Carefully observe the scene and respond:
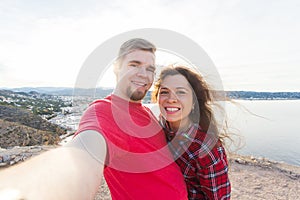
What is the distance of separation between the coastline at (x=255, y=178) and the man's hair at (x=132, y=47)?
306 cm

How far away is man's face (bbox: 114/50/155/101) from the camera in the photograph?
1.58m

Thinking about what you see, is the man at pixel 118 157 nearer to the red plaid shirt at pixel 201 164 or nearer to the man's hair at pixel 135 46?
the man's hair at pixel 135 46

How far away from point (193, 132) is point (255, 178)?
4.77 meters

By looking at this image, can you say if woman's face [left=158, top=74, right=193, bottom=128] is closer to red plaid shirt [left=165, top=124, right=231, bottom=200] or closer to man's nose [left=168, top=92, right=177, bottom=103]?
man's nose [left=168, top=92, right=177, bottom=103]

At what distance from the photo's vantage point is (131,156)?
1191mm

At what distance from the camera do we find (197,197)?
5.67ft

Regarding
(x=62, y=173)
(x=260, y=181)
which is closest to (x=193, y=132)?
(x=62, y=173)

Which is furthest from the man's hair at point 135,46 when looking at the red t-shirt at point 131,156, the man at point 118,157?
the red t-shirt at point 131,156

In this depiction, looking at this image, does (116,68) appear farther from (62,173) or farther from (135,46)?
(62,173)

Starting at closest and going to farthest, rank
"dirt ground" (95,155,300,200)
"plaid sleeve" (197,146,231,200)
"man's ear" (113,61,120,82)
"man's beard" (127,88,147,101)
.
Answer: "man's beard" (127,88,147,101) < "plaid sleeve" (197,146,231,200) < "man's ear" (113,61,120,82) < "dirt ground" (95,155,300,200)

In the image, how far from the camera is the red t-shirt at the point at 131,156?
1086 millimetres

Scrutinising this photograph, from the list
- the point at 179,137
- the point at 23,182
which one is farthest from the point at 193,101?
the point at 23,182

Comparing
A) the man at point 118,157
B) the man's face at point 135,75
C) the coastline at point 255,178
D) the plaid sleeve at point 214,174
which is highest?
the man's face at point 135,75

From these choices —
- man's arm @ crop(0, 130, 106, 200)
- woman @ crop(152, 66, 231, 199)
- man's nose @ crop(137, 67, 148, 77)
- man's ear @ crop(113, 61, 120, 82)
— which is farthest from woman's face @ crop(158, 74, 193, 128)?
man's arm @ crop(0, 130, 106, 200)
